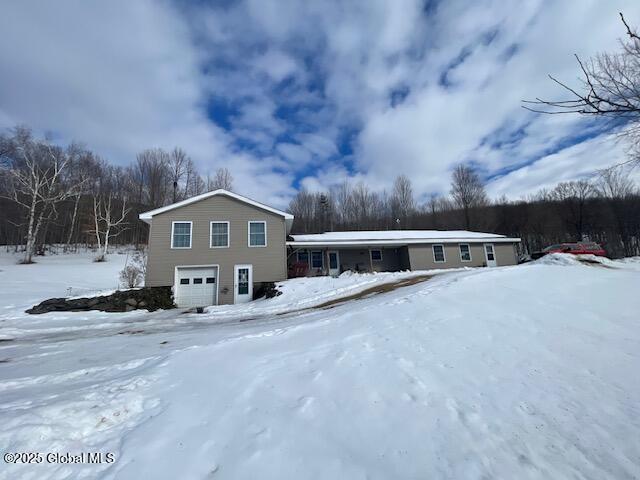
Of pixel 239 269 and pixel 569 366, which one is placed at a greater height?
pixel 239 269

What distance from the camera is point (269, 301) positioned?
13016mm

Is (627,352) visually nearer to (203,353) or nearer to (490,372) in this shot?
(490,372)

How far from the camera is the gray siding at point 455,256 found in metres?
19.7

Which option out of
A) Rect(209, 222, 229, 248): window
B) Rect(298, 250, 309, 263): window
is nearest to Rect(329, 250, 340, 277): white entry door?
Rect(298, 250, 309, 263): window

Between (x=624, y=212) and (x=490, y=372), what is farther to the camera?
(x=624, y=212)

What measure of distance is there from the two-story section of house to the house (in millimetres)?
2789

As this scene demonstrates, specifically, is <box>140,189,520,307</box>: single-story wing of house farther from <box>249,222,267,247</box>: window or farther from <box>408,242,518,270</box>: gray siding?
<box>408,242,518,270</box>: gray siding

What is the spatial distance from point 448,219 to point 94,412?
43266mm

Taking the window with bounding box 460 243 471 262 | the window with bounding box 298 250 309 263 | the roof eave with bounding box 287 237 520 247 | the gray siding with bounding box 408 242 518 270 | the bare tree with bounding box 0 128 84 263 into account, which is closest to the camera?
the roof eave with bounding box 287 237 520 247

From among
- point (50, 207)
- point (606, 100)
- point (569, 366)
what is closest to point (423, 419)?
point (569, 366)

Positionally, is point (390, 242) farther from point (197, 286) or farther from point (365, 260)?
point (197, 286)

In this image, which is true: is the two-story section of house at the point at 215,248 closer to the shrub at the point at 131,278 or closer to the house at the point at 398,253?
the house at the point at 398,253

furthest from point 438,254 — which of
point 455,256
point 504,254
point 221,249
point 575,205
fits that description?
point 575,205

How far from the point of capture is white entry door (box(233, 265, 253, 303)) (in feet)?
50.1
